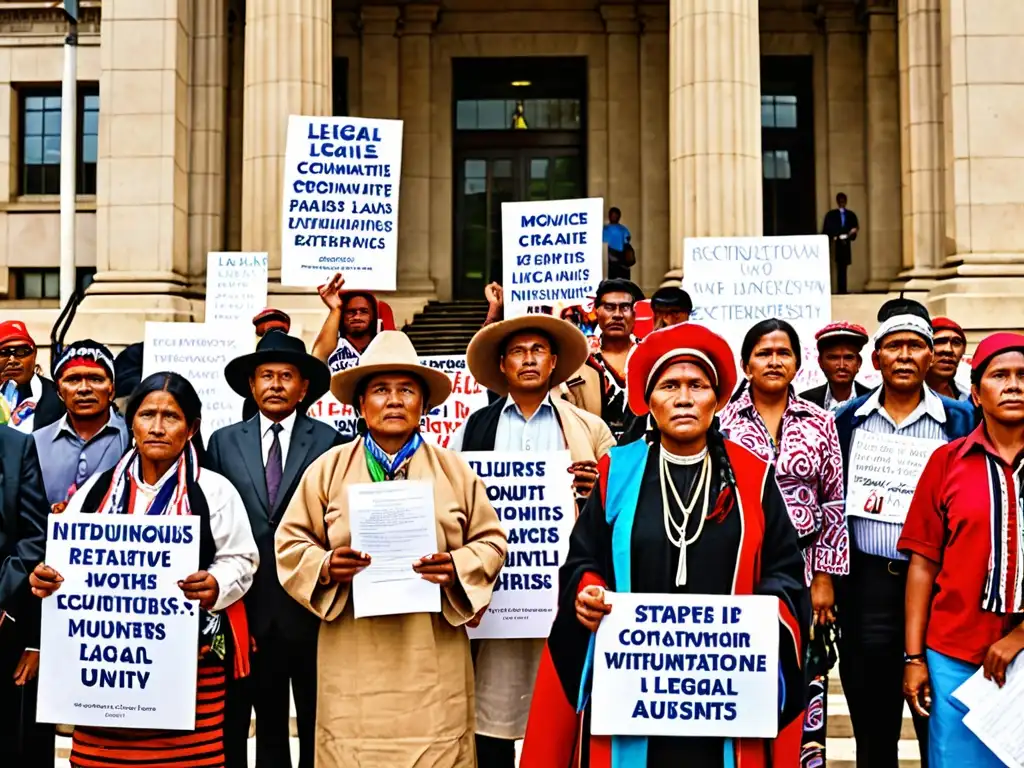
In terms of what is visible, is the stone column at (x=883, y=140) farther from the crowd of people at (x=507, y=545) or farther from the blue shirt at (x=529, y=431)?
the blue shirt at (x=529, y=431)

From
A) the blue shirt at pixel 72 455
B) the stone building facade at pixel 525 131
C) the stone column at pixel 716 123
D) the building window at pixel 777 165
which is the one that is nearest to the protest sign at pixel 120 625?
the blue shirt at pixel 72 455

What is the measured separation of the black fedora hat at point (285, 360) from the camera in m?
6.20

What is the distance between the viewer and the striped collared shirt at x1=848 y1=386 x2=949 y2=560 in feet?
19.1

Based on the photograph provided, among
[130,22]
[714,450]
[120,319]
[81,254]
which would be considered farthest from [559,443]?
[81,254]

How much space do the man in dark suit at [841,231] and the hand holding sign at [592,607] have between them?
18.1 meters

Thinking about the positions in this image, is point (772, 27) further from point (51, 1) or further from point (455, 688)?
point (455, 688)

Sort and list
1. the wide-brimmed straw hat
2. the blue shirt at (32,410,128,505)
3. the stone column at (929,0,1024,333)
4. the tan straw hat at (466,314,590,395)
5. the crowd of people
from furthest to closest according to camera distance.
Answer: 1. the stone column at (929,0,1024,333)
2. the blue shirt at (32,410,128,505)
3. the tan straw hat at (466,314,590,395)
4. the wide-brimmed straw hat
5. the crowd of people

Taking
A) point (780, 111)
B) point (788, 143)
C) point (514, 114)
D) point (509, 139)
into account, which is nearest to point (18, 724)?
point (509, 139)

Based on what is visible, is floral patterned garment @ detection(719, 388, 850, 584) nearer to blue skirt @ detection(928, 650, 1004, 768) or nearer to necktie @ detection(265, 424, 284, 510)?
blue skirt @ detection(928, 650, 1004, 768)

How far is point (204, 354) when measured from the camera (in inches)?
433

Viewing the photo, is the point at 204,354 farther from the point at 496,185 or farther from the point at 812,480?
the point at 496,185

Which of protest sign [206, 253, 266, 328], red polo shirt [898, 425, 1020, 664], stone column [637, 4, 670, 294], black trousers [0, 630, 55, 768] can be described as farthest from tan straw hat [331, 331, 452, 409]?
stone column [637, 4, 670, 294]

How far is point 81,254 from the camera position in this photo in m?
22.9

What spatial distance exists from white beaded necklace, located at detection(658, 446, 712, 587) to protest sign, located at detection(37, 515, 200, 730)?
1.85 metres
